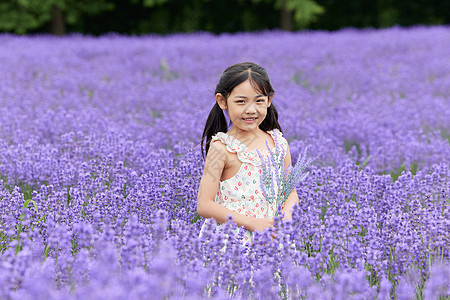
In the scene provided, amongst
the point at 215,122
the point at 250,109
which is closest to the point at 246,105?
the point at 250,109

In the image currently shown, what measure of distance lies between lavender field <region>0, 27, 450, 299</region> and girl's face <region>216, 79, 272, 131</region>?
538mm

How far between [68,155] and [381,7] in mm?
19562

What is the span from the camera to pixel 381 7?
21016 mm

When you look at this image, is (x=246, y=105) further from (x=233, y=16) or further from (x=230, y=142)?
(x=233, y=16)

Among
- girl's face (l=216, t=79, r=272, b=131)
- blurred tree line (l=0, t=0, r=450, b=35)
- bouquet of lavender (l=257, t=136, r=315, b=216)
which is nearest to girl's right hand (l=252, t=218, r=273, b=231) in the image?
bouquet of lavender (l=257, t=136, r=315, b=216)

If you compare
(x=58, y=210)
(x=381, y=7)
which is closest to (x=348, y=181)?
(x=58, y=210)

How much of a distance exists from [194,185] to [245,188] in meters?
0.51

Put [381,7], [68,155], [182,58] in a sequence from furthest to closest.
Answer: [381,7]
[182,58]
[68,155]

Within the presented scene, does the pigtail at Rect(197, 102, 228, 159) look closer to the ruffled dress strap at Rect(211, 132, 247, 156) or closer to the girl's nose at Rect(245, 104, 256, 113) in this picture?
the ruffled dress strap at Rect(211, 132, 247, 156)

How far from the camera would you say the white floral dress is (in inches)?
111

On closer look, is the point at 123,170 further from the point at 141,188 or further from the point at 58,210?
the point at 58,210

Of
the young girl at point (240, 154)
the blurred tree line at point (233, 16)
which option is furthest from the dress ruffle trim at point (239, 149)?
the blurred tree line at point (233, 16)

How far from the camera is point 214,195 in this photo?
8.93 feet

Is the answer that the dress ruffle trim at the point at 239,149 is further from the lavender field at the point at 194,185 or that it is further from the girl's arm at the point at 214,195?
the lavender field at the point at 194,185
